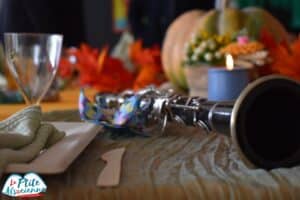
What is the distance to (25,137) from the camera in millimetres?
459

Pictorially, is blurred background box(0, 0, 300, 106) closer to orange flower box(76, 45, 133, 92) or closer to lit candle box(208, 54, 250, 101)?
orange flower box(76, 45, 133, 92)

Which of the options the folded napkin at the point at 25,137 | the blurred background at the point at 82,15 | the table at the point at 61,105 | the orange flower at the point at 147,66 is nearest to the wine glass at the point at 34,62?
the table at the point at 61,105

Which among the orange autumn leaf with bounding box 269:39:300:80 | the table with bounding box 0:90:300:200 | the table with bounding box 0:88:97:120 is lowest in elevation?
the table with bounding box 0:88:97:120

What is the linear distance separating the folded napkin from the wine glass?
224 millimetres

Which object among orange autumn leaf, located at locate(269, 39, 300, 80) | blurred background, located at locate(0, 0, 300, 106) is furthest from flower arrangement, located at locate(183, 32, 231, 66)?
orange autumn leaf, located at locate(269, 39, 300, 80)

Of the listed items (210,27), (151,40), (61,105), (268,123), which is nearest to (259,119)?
(268,123)

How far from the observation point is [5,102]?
1.11m

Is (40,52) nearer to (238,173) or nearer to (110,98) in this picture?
(110,98)

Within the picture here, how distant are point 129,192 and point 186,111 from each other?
0.78 ft

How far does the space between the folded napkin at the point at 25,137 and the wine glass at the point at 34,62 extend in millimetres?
224

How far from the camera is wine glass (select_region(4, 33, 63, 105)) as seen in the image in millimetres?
758

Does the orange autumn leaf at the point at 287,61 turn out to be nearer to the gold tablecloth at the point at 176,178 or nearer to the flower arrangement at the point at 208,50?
the flower arrangement at the point at 208,50

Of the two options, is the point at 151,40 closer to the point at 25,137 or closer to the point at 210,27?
the point at 210,27

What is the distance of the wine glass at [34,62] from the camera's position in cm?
76
